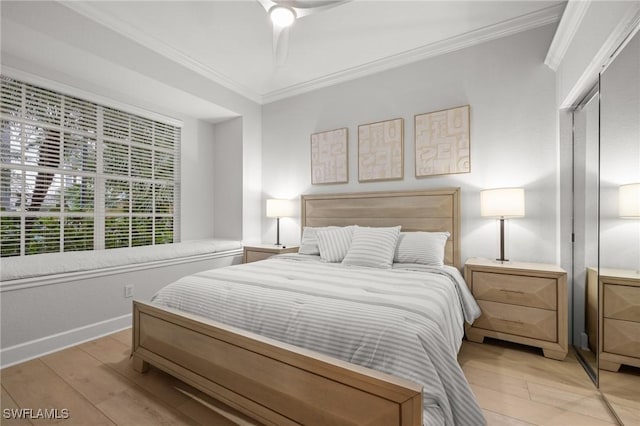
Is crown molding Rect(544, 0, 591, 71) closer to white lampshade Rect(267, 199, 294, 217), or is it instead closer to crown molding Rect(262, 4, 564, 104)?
crown molding Rect(262, 4, 564, 104)

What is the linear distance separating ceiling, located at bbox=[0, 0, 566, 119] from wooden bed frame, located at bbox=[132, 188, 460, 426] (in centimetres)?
219

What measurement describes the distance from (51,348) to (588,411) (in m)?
3.59

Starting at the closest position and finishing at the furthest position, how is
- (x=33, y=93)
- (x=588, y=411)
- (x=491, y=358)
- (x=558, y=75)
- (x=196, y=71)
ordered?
(x=588, y=411) < (x=491, y=358) < (x=558, y=75) < (x=33, y=93) < (x=196, y=71)

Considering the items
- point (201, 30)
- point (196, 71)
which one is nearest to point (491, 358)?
point (201, 30)

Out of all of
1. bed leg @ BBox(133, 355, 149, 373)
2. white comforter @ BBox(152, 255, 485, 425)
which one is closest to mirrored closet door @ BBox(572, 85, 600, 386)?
white comforter @ BBox(152, 255, 485, 425)

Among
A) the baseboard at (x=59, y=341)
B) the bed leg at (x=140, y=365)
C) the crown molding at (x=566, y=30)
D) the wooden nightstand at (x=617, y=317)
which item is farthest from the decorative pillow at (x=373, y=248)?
the baseboard at (x=59, y=341)

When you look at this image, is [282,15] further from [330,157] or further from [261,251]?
[261,251]

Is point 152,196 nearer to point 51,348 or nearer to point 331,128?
point 51,348

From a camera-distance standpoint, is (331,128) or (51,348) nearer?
(51,348)

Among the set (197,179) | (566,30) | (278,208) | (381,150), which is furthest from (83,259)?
(566,30)

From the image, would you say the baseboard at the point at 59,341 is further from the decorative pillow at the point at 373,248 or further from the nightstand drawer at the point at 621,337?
the nightstand drawer at the point at 621,337

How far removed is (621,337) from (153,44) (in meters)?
4.16

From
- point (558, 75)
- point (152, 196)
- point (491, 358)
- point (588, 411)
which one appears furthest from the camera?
point (152, 196)

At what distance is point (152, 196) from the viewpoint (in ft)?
12.2
